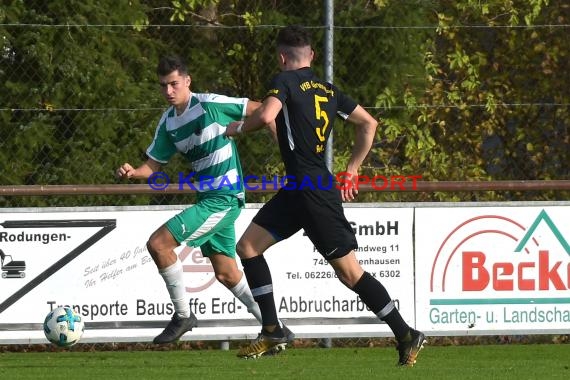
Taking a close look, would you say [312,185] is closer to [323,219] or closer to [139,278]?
[323,219]

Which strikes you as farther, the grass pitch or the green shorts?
the green shorts

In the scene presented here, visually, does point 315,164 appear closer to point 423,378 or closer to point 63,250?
point 423,378

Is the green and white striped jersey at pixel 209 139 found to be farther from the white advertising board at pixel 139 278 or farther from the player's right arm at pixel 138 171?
the white advertising board at pixel 139 278

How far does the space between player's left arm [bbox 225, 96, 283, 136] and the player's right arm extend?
0.98 m

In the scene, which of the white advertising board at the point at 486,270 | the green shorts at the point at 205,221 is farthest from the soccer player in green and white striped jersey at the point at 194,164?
the white advertising board at the point at 486,270

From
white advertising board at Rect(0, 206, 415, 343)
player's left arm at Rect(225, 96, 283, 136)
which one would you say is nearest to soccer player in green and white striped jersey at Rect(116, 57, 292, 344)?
player's left arm at Rect(225, 96, 283, 136)

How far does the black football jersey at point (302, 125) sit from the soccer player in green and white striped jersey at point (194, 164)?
888mm

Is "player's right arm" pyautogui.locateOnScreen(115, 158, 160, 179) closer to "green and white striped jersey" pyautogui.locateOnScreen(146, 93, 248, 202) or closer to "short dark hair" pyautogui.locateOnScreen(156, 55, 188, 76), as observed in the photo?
"green and white striped jersey" pyautogui.locateOnScreen(146, 93, 248, 202)

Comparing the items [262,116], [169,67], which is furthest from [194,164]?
[262,116]

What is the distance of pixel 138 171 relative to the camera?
8.77 metres

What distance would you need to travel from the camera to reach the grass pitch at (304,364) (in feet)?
28.0

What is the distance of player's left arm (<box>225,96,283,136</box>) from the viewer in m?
7.66

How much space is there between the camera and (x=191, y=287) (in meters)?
10.9

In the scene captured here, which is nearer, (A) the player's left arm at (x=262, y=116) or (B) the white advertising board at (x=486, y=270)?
(A) the player's left arm at (x=262, y=116)
